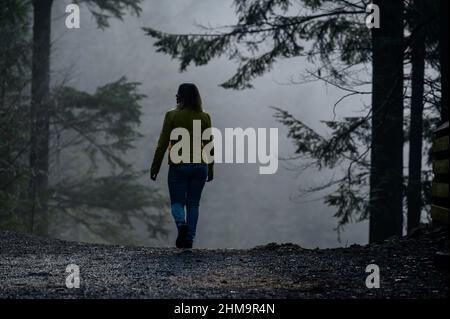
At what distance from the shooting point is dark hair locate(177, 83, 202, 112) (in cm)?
771

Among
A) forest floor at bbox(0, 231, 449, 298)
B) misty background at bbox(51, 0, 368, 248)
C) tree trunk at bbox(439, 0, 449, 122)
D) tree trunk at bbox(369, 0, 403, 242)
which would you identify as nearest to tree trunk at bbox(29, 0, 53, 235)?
forest floor at bbox(0, 231, 449, 298)

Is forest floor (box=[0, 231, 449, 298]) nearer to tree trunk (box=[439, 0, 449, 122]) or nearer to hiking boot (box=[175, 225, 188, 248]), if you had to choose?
hiking boot (box=[175, 225, 188, 248])

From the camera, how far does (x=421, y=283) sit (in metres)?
5.02

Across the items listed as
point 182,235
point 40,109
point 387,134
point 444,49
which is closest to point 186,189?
point 182,235

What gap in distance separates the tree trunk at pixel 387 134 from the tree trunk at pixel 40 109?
8600 millimetres

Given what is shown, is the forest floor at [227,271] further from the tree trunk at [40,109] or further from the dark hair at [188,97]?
the tree trunk at [40,109]

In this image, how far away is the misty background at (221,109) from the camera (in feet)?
188

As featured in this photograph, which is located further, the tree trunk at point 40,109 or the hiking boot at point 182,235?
the tree trunk at point 40,109

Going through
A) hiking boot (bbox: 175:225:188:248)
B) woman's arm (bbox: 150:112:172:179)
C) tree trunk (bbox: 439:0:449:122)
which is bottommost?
hiking boot (bbox: 175:225:188:248)

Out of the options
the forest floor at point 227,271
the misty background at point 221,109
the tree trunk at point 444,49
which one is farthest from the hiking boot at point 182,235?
the misty background at point 221,109

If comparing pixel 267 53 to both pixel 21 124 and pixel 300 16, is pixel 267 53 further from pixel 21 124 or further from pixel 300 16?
pixel 21 124

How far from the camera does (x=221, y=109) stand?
67.7m

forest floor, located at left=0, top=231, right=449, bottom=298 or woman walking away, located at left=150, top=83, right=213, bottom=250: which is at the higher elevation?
woman walking away, located at left=150, top=83, right=213, bottom=250

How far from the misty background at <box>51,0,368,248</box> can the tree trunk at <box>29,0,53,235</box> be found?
34639 mm
